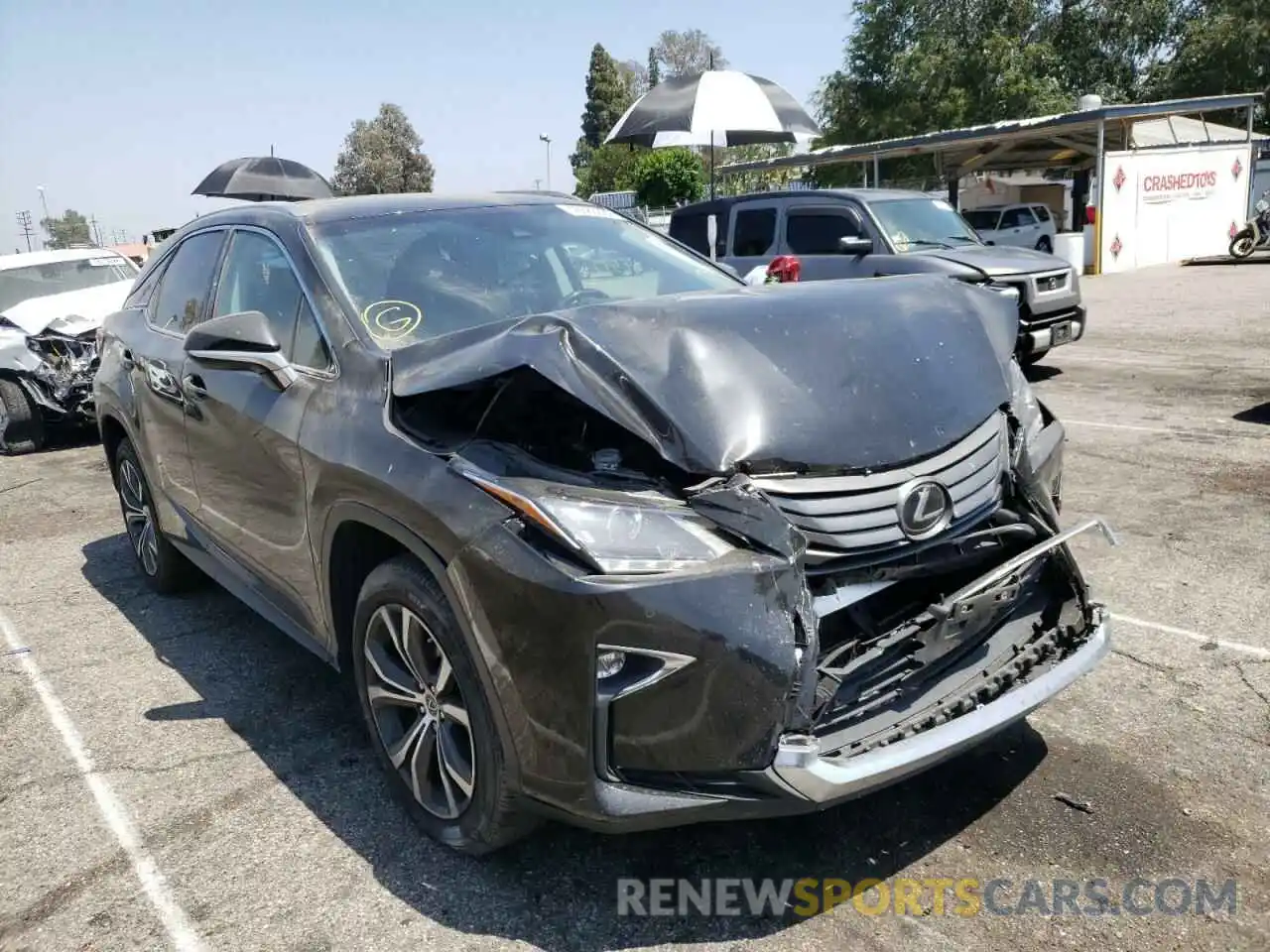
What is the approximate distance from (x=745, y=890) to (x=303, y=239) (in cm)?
254

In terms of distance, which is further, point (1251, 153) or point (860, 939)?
point (1251, 153)

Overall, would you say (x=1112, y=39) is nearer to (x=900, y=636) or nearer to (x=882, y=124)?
(x=882, y=124)

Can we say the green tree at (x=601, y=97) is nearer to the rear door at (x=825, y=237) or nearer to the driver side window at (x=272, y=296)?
the rear door at (x=825, y=237)

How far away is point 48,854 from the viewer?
304 centimetres

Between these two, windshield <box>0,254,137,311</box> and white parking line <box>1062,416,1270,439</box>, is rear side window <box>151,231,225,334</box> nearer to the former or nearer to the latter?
white parking line <box>1062,416,1270,439</box>

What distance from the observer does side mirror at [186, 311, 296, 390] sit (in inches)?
127

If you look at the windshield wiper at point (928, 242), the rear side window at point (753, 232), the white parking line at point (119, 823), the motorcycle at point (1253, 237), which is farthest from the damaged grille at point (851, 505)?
the motorcycle at point (1253, 237)

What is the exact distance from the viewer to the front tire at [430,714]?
257 centimetres

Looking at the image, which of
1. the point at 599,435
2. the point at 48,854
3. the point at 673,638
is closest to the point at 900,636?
the point at 673,638

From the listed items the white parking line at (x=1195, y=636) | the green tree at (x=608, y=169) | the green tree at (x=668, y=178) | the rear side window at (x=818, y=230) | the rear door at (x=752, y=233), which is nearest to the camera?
the white parking line at (x=1195, y=636)

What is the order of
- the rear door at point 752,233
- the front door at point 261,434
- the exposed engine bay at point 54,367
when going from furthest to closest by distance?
the rear door at point 752,233 → the exposed engine bay at point 54,367 → the front door at point 261,434

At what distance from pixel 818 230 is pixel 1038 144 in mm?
23012

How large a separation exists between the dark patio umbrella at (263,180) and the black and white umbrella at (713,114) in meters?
4.68

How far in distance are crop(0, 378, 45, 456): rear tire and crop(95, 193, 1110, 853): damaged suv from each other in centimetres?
696
